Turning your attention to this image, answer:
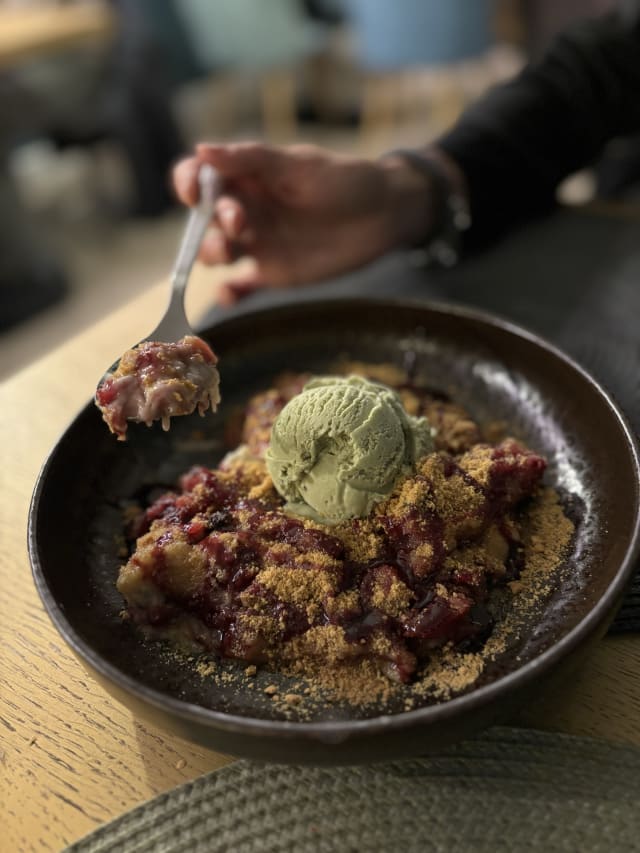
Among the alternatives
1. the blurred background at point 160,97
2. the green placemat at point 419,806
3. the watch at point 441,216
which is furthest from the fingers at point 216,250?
the blurred background at point 160,97

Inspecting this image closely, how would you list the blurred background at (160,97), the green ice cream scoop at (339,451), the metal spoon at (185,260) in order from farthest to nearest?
the blurred background at (160,97), the metal spoon at (185,260), the green ice cream scoop at (339,451)

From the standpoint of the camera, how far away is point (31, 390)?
1196mm

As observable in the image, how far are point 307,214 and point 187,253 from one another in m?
0.39

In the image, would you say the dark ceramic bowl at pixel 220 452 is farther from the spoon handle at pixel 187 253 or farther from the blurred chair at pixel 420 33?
the blurred chair at pixel 420 33

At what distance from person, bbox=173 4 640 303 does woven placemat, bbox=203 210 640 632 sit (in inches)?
2.3

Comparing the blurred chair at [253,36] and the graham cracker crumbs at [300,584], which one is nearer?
the graham cracker crumbs at [300,584]

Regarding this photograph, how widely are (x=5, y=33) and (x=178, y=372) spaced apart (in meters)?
3.02

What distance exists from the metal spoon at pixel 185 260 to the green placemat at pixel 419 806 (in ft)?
1.55

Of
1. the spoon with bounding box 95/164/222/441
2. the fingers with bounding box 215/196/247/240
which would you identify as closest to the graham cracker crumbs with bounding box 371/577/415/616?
the spoon with bounding box 95/164/222/441

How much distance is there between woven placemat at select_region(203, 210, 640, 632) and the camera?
1.17 m

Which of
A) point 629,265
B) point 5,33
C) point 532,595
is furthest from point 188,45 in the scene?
point 532,595

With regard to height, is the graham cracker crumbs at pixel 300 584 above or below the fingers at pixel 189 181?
below

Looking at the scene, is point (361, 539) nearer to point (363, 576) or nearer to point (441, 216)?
point (363, 576)

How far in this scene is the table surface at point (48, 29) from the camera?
2771 millimetres
